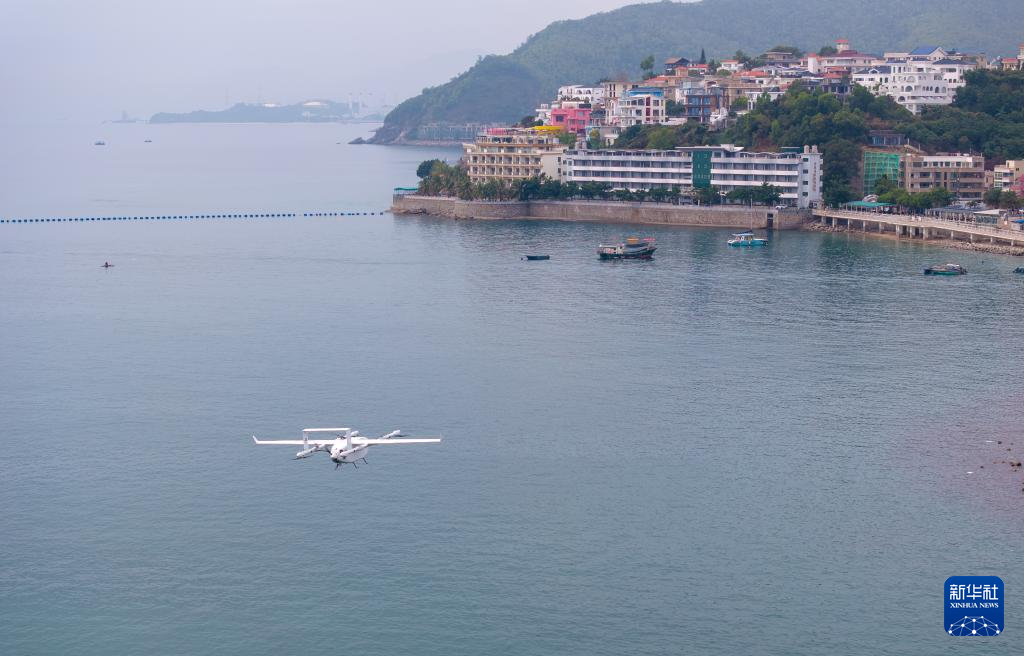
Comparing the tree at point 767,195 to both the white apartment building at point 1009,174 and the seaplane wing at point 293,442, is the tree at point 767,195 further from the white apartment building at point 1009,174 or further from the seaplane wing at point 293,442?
the seaplane wing at point 293,442

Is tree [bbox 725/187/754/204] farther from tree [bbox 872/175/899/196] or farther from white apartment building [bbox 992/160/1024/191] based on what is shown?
white apartment building [bbox 992/160/1024/191]

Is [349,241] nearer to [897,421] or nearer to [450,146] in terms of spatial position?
[897,421]

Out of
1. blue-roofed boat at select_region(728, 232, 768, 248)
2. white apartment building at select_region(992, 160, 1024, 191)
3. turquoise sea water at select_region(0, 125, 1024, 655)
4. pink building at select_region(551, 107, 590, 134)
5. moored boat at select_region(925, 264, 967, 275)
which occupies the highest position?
pink building at select_region(551, 107, 590, 134)

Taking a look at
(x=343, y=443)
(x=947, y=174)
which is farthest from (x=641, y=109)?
(x=343, y=443)

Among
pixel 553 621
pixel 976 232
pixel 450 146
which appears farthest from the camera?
pixel 450 146

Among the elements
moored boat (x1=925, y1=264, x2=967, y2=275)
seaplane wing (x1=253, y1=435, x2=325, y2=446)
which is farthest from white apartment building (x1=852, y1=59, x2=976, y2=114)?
seaplane wing (x1=253, y1=435, x2=325, y2=446)

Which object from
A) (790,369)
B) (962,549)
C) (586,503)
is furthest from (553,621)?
(790,369)
